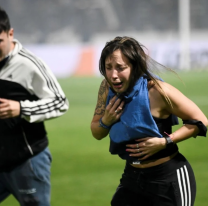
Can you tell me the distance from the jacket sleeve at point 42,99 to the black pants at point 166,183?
1.02 metres

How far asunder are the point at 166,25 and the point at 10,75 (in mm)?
38900

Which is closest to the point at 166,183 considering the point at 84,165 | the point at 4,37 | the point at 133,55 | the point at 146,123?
the point at 146,123

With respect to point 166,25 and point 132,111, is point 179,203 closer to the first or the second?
point 132,111

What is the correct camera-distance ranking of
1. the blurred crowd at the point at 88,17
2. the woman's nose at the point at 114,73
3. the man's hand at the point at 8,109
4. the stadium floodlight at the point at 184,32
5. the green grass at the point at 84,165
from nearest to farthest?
the woman's nose at the point at 114,73, the man's hand at the point at 8,109, the green grass at the point at 84,165, the stadium floodlight at the point at 184,32, the blurred crowd at the point at 88,17

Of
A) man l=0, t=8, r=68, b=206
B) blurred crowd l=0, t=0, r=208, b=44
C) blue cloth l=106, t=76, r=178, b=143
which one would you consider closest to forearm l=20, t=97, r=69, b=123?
man l=0, t=8, r=68, b=206

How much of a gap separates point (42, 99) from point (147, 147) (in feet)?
4.07

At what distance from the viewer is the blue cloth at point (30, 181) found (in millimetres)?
4445

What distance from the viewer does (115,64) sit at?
3.67 meters

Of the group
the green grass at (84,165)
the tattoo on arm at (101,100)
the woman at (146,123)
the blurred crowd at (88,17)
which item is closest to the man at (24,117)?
the tattoo on arm at (101,100)

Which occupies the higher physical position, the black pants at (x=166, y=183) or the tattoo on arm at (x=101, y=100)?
the tattoo on arm at (x=101, y=100)

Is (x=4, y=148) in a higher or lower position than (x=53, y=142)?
higher

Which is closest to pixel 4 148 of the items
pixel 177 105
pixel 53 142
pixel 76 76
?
pixel 177 105

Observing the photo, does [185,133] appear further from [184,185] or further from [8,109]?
[8,109]

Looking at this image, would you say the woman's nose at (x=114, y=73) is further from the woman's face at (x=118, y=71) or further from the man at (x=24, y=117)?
the man at (x=24, y=117)
